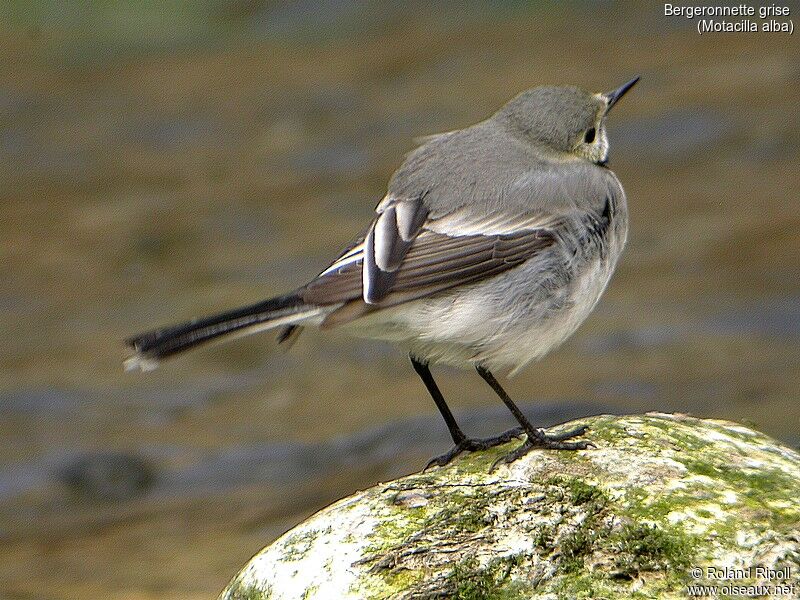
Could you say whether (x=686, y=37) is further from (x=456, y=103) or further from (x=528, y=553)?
(x=528, y=553)

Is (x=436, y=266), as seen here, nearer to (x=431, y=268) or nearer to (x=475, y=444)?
(x=431, y=268)

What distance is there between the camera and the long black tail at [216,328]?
5055 millimetres

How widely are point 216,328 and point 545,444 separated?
4.54 feet

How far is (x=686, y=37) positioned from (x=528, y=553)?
11717 mm

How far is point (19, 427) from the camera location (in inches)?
412

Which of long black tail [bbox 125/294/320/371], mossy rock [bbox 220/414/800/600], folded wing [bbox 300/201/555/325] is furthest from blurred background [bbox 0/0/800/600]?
long black tail [bbox 125/294/320/371]

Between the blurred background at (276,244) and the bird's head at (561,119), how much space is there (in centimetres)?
184

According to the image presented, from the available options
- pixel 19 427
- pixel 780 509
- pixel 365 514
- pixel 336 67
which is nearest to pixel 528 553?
pixel 365 514

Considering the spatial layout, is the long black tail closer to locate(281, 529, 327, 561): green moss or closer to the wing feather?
the wing feather

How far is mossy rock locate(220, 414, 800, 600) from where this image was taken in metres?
4.51

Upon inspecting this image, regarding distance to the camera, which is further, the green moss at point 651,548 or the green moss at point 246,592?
the green moss at point 246,592

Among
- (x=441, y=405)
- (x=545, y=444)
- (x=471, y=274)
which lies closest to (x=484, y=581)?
(x=545, y=444)

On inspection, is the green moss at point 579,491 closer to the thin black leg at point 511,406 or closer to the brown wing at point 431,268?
the thin black leg at point 511,406

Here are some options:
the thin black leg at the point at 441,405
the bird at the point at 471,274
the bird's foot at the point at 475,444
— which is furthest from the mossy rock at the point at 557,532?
the thin black leg at the point at 441,405
